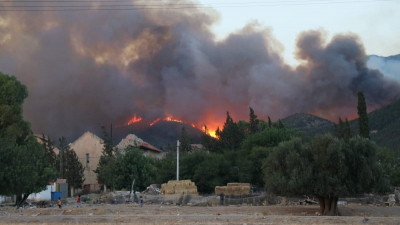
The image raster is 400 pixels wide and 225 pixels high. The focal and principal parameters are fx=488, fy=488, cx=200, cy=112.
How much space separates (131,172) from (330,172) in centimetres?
3472

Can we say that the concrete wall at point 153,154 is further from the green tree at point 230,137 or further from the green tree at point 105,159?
the green tree at point 230,137

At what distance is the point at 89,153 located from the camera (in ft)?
299

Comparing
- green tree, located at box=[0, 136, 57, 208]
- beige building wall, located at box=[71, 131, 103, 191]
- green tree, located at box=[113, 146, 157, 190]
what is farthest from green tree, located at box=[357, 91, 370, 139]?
beige building wall, located at box=[71, 131, 103, 191]

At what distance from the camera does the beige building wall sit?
293ft

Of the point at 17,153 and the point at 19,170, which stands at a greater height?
the point at 17,153

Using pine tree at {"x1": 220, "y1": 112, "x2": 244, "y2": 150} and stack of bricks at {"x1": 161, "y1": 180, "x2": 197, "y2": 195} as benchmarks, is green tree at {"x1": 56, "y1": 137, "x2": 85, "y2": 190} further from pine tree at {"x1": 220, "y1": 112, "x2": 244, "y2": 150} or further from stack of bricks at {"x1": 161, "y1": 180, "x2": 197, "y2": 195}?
stack of bricks at {"x1": 161, "y1": 180, "x2": 197, "y2": 195}

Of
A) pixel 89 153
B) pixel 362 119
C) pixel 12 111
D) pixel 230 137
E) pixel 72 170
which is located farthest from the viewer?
pixel 89 153

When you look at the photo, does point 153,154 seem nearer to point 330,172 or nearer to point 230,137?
point 230,137

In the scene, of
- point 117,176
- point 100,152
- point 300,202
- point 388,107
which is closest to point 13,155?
point 117,176

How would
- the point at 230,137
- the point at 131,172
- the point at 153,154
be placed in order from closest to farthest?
the point at 131,172
the point at 230,137
the point at 153,154

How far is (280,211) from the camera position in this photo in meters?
38.3

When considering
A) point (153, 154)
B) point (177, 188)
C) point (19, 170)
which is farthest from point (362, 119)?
point (153, 154)

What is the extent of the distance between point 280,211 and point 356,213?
5776mm

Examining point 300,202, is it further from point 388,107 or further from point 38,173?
point 388,107
